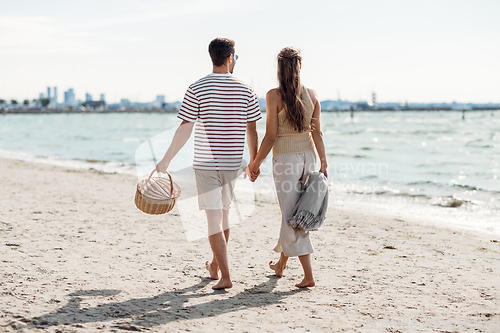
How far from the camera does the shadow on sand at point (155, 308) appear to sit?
2.80 meters

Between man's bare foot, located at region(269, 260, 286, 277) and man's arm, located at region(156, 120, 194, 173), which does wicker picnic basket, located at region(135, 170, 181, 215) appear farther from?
man's bare foot, located at region(269, 260, 286, 277)

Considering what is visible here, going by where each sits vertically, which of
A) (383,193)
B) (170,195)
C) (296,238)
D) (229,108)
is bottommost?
(383,193)

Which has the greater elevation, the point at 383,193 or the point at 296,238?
the point at 296,238

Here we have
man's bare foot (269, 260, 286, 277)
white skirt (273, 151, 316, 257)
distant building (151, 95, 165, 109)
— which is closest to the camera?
white skirt (273, 151, 316, 257)

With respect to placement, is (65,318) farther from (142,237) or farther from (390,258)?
(390,258)

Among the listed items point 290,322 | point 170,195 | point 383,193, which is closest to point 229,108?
point 170,195

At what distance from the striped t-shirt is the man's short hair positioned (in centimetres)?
11

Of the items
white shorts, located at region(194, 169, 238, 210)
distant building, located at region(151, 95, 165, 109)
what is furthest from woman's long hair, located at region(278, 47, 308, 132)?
distant building, located at region(151, 95, 165, 109)

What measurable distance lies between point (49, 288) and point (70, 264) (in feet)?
2.24

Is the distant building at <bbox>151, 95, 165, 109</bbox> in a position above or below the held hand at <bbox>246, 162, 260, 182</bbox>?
above

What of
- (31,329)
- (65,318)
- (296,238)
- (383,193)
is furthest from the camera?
(383,193)

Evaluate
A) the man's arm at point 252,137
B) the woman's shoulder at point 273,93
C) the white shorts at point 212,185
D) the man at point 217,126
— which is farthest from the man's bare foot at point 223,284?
the woman's shoulder at point 273,93

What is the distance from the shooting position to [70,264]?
13.3 ft

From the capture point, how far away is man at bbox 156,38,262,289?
3.30 metres
